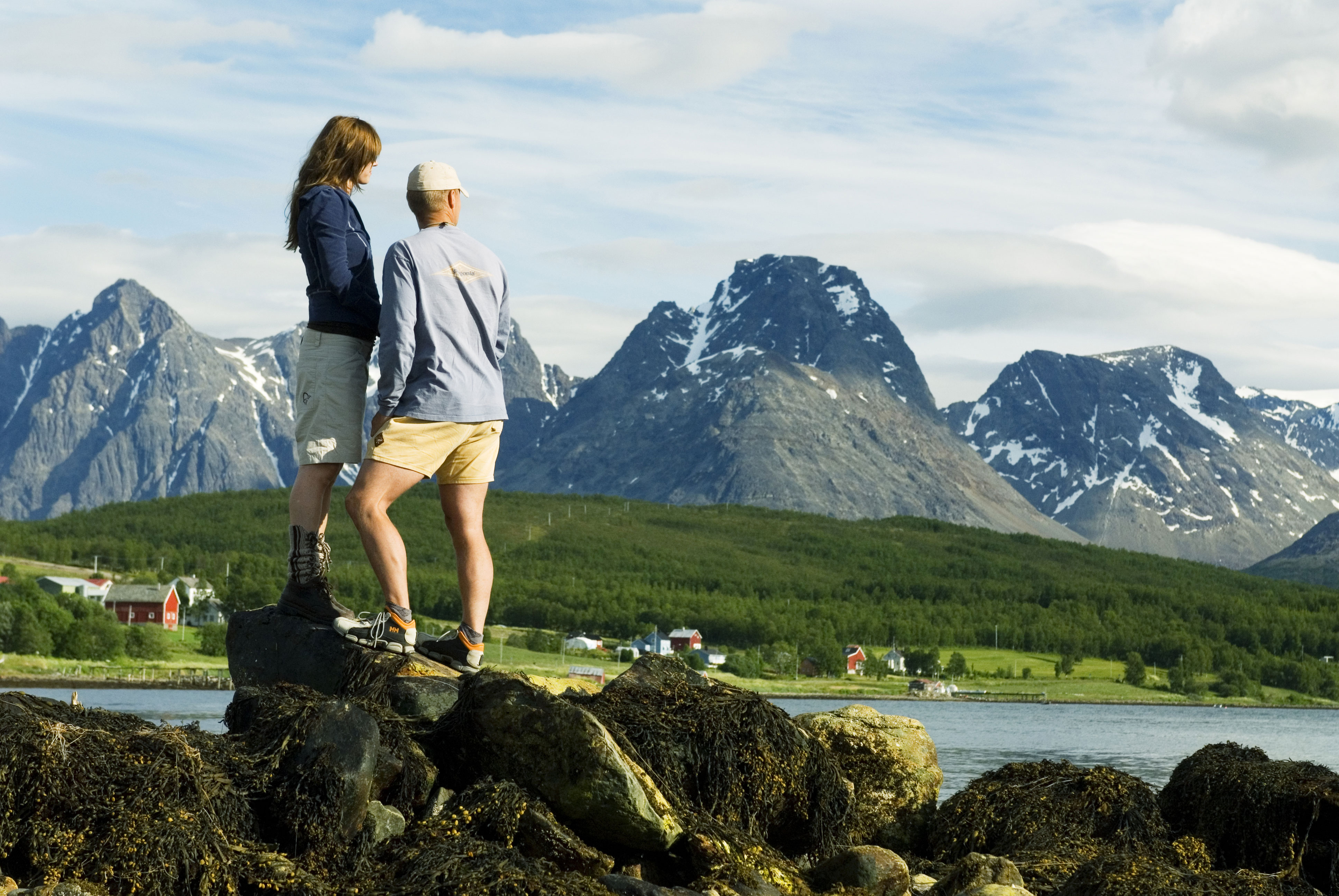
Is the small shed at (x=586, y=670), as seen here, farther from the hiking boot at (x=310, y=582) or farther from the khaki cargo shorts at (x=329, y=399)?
the khaki cargo shorts at (x=329, y=399)

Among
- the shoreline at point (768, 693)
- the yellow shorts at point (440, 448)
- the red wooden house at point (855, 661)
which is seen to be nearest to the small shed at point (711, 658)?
the red wooden house at point (855, 661)

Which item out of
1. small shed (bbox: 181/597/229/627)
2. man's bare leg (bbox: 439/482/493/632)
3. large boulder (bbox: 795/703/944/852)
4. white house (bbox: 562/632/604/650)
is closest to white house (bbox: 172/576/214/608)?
small shed (bbox: 181/597/229/627)

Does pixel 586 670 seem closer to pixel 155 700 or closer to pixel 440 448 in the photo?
pixel 155 700

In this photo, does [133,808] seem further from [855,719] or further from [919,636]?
[919,636]

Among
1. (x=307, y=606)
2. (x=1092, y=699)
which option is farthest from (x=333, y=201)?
(x=1092, y=699)

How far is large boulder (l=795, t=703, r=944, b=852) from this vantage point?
12.6 m

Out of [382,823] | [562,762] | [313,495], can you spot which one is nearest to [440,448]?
[313,495]

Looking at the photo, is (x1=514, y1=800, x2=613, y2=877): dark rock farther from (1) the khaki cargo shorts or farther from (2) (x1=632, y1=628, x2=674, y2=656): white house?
(2) (x1=632, y1=628, x2=674, y2=656): white house

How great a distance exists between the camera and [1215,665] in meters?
188

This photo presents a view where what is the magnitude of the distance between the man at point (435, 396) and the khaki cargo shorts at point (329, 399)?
0.27m

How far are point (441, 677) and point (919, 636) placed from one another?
19158 centimetres

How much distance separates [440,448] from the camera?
33.5ft

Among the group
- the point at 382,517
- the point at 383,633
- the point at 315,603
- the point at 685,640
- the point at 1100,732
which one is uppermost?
the point at 382,517

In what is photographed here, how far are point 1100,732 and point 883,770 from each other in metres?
82.1
